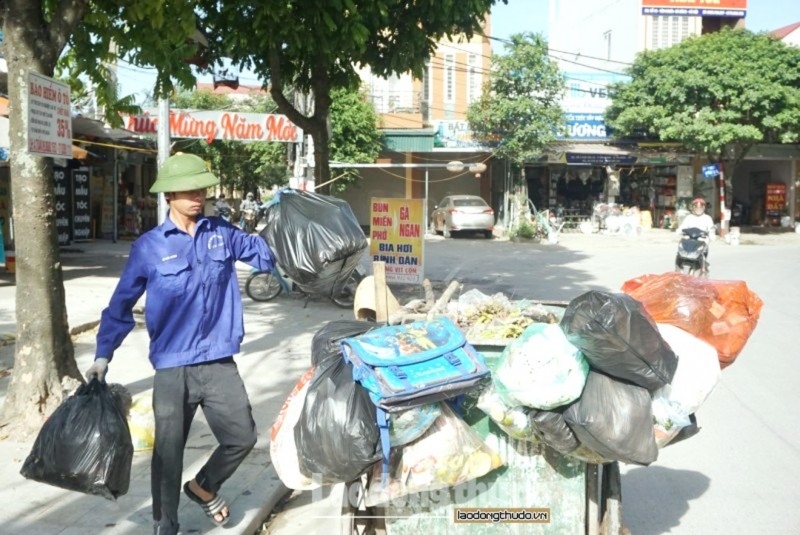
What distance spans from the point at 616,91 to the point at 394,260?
22.0 metres

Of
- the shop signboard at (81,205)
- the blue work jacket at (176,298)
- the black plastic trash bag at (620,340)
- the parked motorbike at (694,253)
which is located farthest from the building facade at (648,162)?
the black plastic trash bag at (620,340)

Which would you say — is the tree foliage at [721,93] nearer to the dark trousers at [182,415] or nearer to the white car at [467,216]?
the white car at [467,216]

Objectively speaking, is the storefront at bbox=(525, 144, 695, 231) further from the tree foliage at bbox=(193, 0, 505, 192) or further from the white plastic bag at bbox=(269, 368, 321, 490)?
the white plastic bag at bbox=(269, 368, 321, 490)

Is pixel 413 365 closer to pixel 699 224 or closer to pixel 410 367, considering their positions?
pixel 410 367

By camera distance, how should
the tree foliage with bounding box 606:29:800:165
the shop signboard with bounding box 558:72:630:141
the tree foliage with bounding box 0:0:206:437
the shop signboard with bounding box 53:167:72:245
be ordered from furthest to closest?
the shop signboard with bounding box 558:72:630:141
the tree foliage with bounding box 606:29:800:165
the shop signboard with bounding box 53:167:72:245
the tree foliage with bounding box 0:0:206:437

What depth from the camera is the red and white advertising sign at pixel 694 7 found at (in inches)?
1314

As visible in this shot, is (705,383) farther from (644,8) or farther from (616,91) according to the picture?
(644,8)

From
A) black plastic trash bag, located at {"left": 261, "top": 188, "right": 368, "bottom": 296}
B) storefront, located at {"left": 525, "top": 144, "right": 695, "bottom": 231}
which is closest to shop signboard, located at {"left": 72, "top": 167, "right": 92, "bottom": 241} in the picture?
storefront, located at {"left": 525, "top": 144, "right": 695, "bottom": 231}

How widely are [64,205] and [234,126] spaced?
23.5 feet

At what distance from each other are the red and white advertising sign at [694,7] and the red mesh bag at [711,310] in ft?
105

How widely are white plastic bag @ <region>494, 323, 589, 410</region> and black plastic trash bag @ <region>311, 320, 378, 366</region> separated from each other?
0.70 m

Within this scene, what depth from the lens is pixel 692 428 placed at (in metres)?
3.77

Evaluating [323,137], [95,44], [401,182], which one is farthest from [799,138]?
[95,44]

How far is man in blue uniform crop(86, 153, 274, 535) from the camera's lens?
3828mm
